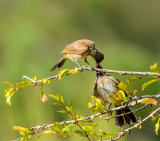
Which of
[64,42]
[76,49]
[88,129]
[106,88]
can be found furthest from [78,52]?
[64,42]

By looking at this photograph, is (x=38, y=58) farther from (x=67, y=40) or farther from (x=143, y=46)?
(x=143, y=46)

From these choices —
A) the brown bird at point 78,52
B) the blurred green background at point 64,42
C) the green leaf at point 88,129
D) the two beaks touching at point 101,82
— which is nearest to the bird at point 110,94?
the two beaks touching at point 101,82

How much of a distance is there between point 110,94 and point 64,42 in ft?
46.0

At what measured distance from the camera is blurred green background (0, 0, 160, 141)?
1014cm

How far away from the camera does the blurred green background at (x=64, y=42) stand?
33.3ft

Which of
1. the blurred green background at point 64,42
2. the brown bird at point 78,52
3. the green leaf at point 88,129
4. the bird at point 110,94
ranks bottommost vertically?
the green leaf at point 88,129

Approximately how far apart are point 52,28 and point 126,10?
17.1 ft

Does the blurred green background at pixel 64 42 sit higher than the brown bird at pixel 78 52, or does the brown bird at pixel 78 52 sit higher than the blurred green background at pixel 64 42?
the blurred green background at pixel 64 42

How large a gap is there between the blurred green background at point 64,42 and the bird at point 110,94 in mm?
4340

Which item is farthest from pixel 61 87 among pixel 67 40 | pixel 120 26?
pixel 120 26

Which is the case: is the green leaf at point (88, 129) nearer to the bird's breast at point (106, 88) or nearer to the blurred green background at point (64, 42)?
the bird's breast at point (106, 88)

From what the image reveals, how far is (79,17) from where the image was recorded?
21.1 metres

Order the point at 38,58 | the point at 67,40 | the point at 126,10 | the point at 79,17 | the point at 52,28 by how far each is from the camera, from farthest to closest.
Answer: the point at 126,10 < the point at 79,17 < the point at 52,28 < the point at 67,40 < the point at 38,58

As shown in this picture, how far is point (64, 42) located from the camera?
17.4m
